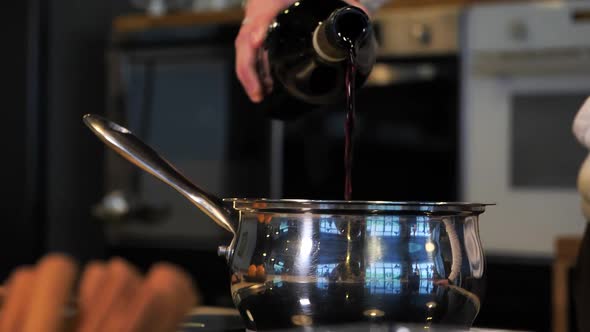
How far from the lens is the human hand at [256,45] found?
3.01ft

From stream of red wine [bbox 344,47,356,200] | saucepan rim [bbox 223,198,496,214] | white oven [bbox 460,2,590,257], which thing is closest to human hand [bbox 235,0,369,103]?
stream of red wine [bbox 344,47,356,200]

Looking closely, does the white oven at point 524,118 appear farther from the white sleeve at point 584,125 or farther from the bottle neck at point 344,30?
the bottle neck at point 344,30

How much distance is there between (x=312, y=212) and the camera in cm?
57

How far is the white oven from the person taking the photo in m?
2.10

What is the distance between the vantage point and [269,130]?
244cm

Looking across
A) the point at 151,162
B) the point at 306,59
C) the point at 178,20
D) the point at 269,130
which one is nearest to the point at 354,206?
the point at 151,162

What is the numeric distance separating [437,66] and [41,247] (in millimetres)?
1439

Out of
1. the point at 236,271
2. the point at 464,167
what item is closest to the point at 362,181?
the point at 464,167

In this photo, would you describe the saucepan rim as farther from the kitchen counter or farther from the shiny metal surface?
the kitchen counter

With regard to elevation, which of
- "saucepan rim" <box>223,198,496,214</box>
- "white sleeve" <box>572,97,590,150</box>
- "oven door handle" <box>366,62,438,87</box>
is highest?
"oven door handle" <box>366,62,438,87</box>

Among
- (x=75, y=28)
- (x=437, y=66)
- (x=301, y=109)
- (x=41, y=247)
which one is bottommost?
(x=41, y=247)

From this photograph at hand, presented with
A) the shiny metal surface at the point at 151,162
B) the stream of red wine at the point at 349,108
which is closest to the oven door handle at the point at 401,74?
the stream of red wine at the point at 349,108

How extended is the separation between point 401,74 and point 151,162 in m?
1.66

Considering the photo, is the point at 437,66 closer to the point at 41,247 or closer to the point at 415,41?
the point at 415,41
